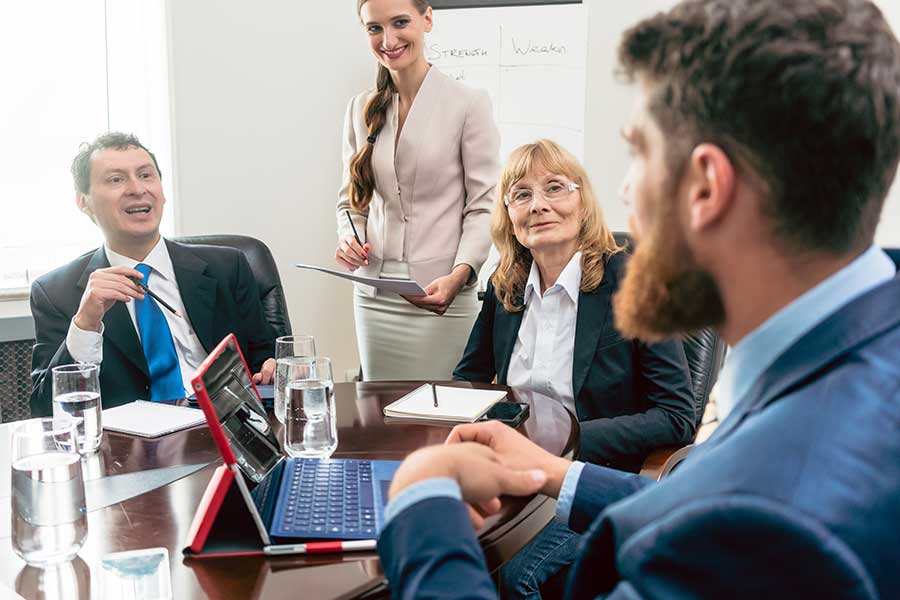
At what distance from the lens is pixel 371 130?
9.05 feet

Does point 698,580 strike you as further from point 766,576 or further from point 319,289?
point 319,289

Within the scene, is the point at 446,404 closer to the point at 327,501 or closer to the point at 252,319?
the point at 327,501

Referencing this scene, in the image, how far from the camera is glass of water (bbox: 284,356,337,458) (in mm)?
1343

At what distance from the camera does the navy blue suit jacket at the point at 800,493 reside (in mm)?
578

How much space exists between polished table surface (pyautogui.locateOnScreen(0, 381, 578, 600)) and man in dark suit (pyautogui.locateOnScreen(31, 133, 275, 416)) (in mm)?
354

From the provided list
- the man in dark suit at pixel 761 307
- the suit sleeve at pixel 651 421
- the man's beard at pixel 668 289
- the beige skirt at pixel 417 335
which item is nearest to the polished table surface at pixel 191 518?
the suit sleeve at pixel 651 421

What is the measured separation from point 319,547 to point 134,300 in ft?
4.30

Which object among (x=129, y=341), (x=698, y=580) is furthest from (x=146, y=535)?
(x=129, y=341)

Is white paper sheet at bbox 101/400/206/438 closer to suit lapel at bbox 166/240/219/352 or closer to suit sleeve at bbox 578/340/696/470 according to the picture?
suit lapel at bbox 166/240/219/352

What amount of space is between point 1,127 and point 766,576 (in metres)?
3.27

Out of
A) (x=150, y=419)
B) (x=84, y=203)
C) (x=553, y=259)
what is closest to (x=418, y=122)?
(x=553, y=259)

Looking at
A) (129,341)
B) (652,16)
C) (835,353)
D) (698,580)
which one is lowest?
(129,341)

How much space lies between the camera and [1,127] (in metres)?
3.11

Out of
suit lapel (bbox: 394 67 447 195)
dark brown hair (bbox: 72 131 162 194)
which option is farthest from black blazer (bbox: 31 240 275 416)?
suit lapel (bbox: 394 67 447 195)
